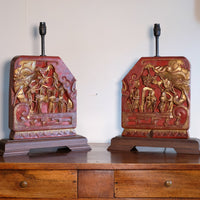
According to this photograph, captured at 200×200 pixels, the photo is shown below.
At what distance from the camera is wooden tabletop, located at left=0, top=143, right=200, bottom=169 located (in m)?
1.31

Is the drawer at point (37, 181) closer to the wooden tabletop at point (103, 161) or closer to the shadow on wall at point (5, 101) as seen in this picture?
the wooden tabletop at point (103, 161)

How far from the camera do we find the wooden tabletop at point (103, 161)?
1309 millimetres

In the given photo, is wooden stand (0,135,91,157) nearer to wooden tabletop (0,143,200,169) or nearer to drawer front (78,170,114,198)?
wooden tabletop (0,143,200,169)

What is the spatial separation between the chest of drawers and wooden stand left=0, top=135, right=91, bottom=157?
139 mm

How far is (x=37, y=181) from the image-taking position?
132cm

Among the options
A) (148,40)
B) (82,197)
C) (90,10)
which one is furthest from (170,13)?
(82,197)

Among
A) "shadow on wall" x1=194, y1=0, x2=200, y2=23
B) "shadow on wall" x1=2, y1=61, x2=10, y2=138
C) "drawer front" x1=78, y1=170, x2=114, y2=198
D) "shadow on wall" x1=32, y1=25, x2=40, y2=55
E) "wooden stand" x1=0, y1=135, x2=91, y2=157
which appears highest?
"shadow on wall" x1=194, y1=0, x2=200, y2=23

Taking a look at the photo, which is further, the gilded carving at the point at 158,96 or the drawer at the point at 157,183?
the gilded carving at the point at 158,96

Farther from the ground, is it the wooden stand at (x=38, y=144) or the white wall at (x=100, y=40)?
the white wall at (x=100, y=40)

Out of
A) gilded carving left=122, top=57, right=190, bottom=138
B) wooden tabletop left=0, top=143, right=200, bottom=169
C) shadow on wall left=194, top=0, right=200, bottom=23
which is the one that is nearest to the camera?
wooden tabletop left=0, top=143, right=200, bottom=169

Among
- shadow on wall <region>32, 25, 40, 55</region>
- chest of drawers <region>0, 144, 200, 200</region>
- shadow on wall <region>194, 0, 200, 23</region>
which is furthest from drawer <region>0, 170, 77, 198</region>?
shadow on wall <region>194, 0, 200, 23</region>

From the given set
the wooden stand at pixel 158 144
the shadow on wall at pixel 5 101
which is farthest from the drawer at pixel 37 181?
the shadow on wall at pixel 5 101

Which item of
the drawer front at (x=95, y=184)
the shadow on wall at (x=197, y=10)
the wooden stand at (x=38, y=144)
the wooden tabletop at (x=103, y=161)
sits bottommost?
the drawer front at (x=95, y=184)

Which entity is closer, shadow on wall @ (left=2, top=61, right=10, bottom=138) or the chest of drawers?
the chest of drawers
